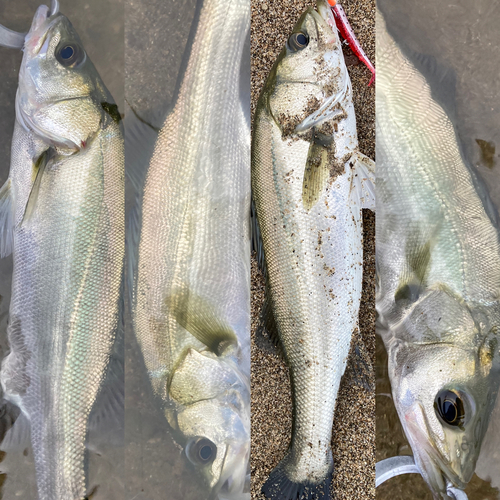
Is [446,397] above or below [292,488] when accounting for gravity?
above

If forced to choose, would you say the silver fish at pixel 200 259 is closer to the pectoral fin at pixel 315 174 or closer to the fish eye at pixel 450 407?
the pectoral fin at pixel 315 174

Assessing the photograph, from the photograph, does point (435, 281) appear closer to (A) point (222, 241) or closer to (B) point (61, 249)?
(A) point (222, 241)

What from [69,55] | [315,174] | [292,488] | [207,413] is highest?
[69,55]

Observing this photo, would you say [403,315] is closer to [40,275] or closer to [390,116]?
[390,116]

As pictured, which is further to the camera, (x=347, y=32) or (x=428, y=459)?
(x=347, y=32)

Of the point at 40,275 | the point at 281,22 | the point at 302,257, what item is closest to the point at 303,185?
the point at 302,257

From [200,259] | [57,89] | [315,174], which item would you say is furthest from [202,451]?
[57,89]

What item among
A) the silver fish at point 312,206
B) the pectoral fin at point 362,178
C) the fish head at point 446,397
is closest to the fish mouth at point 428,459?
the fish head at point 446,397
